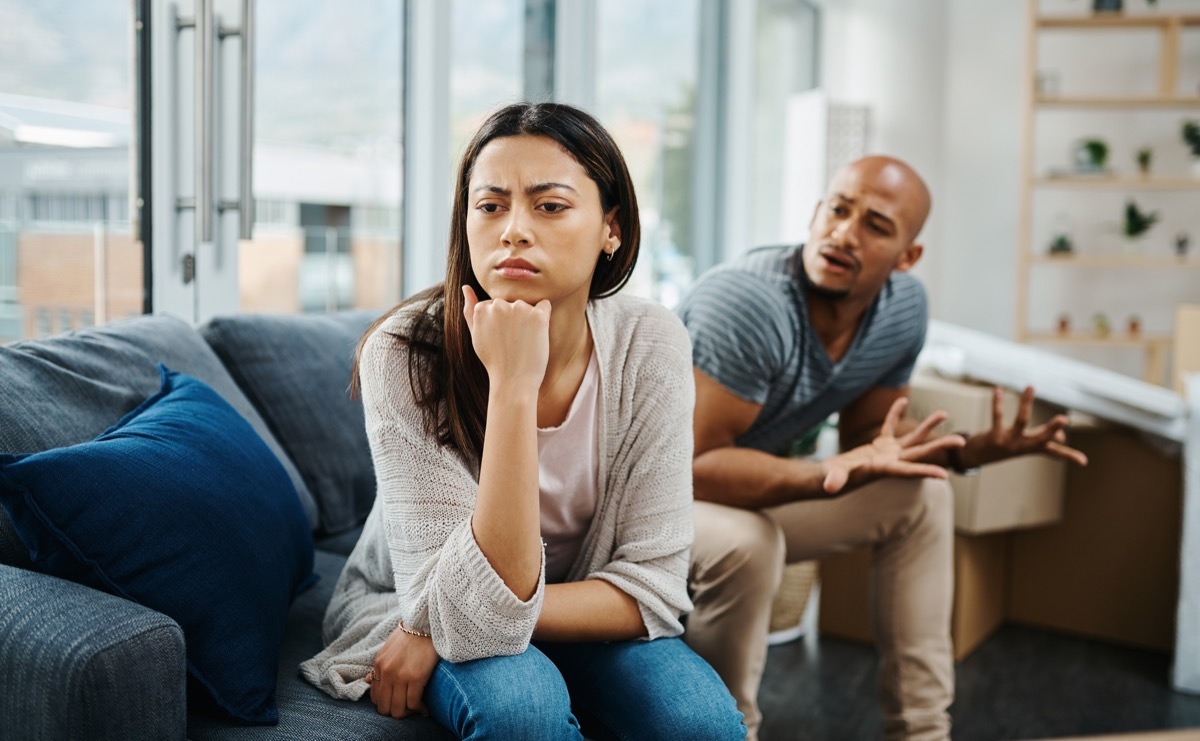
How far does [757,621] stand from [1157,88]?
432 cm

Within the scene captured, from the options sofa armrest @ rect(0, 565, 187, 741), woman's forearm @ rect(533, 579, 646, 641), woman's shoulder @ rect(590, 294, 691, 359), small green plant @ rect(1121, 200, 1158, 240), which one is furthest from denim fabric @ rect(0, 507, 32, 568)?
small green plant @ rect(1121, 200, 1158, 240)

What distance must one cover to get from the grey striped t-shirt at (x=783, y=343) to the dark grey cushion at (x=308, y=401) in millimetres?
594

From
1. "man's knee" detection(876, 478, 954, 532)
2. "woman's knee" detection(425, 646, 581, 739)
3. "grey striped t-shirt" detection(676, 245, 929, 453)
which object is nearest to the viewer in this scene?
"woman's knee" detection(425, 646, 581, 739)

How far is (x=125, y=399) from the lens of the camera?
1.51 metres

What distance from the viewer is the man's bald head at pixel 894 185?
6.26ft

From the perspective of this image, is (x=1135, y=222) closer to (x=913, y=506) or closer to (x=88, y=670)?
(x=913, y=506)

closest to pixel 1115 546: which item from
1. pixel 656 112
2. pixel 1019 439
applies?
pixel 1019 439

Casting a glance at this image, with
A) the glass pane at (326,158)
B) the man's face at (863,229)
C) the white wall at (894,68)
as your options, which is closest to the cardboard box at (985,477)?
the man's face at (863,229)

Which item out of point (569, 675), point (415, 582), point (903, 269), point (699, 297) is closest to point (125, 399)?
point (415, 582)

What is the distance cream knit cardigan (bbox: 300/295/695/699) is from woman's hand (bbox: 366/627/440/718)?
0.02 m

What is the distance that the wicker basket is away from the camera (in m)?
2.55

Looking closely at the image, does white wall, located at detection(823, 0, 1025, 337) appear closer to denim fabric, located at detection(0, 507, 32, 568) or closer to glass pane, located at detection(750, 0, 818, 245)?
glass pane, located at detection(750, 0, 818, 245)

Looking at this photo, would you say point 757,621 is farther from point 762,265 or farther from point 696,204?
point 696,204

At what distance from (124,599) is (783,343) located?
3.60 feet
